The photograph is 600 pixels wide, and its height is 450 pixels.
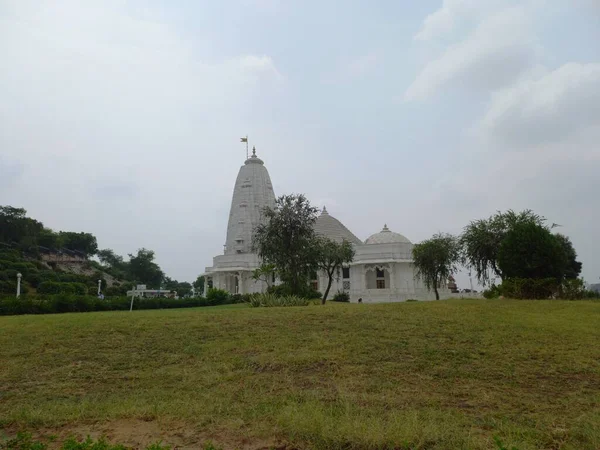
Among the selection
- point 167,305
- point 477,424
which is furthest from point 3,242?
point 477,424

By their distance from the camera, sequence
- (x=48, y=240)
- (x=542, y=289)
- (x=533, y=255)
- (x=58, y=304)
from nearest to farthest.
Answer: (x=542, y=289) → (x=533, y=255) → (x=58, y=304) → (x=48, y=240)

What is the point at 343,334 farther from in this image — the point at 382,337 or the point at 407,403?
the point at 407,403

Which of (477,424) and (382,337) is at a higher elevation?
(382,337)

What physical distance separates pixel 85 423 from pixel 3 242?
70.7m

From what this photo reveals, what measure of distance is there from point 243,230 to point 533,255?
37568mm

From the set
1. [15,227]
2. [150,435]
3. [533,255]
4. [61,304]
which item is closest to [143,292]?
[15,227]

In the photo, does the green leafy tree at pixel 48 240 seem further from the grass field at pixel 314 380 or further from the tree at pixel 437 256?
the grass field at pixel 314 380

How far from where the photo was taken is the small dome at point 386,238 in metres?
48.5

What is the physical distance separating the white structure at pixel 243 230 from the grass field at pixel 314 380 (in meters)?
37.5

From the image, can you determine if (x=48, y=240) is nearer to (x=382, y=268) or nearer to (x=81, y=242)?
(x=81, y=242)

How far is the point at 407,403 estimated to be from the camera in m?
6.23

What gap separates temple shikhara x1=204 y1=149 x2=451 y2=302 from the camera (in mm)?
45219

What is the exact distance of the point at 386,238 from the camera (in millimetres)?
48938

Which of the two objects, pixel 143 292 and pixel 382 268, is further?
pixel 143 292
